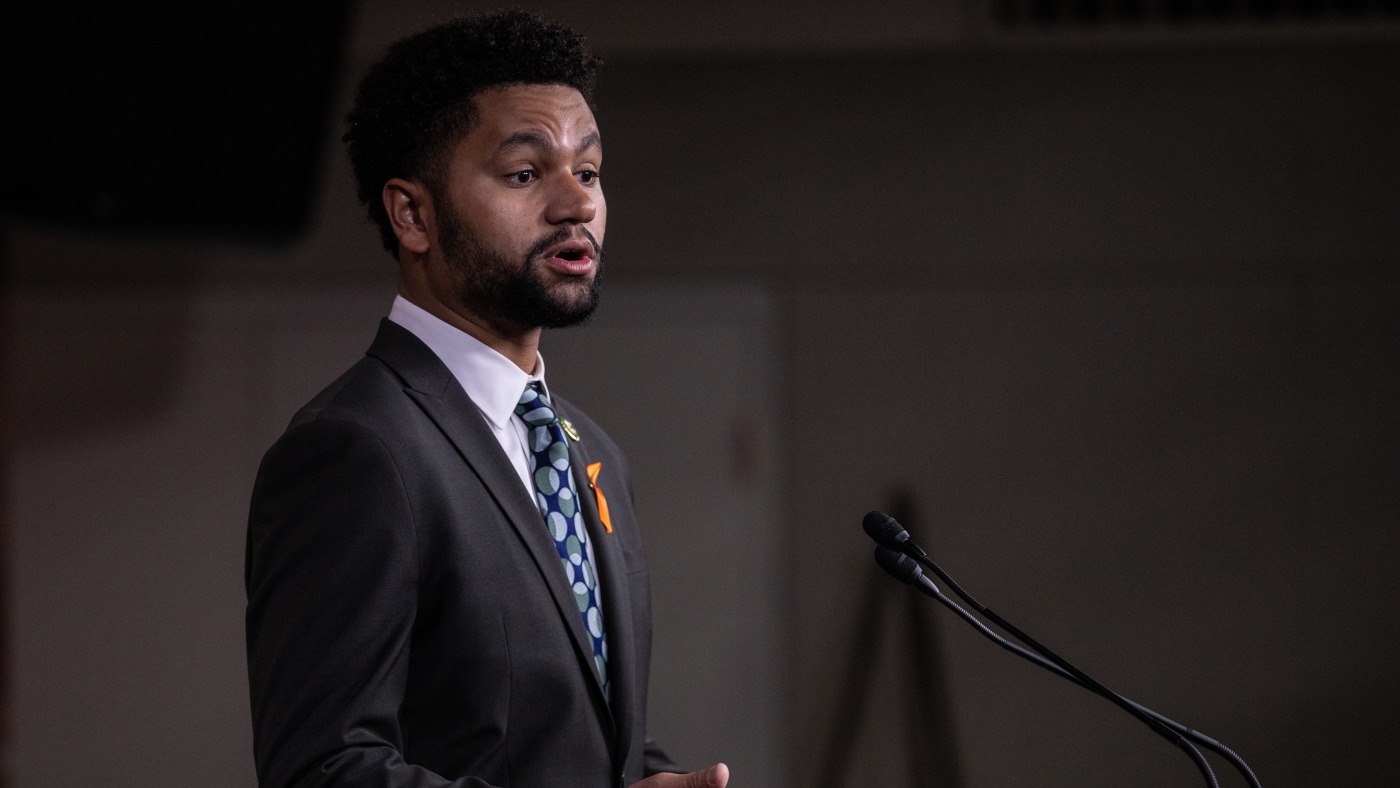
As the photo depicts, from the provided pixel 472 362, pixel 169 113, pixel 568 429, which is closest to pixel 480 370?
pixel 472 362

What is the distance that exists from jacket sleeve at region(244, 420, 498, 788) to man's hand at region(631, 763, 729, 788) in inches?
5.3

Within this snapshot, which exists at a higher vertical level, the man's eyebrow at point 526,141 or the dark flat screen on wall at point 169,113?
the dark flat screen on wall at point 169,113

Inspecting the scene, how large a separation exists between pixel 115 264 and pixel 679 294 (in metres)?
1.68

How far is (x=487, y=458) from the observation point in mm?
1033

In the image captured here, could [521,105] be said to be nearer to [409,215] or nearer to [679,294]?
[409,215]

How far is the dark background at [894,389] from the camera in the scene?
3.38 m

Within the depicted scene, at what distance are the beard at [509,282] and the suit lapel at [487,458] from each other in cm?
7

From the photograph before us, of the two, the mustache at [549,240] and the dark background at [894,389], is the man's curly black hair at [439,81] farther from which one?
the dark background at [894,389]

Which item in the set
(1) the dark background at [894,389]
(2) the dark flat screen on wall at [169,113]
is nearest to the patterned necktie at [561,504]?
(2) the dark flat screen on wall at [169,113]

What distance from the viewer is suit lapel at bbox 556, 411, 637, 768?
3.52ft

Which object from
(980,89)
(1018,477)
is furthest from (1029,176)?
(1018,477)

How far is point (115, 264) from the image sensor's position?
3531 mm

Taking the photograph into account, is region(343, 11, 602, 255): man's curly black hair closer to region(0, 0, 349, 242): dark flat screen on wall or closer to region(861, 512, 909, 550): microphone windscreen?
region(861, 512, 909, 550): microphone windscreen

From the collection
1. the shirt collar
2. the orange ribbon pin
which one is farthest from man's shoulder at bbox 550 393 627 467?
the shirt collar
